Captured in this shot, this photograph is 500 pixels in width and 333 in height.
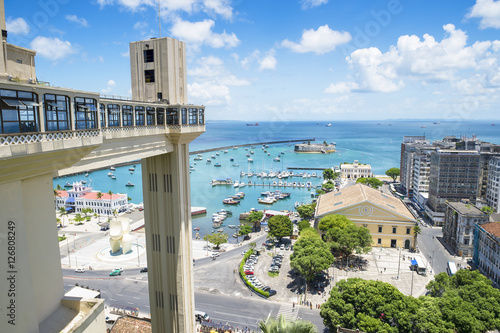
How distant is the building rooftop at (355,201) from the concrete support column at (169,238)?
106 ft

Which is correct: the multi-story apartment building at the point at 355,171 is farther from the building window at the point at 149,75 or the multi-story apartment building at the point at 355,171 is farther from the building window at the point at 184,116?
the building window at the point at 149,75

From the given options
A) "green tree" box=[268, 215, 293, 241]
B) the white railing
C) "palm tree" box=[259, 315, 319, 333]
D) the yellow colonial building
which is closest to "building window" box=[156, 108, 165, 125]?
the white railing

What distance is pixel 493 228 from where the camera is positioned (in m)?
36.8

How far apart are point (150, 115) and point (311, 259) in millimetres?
23492

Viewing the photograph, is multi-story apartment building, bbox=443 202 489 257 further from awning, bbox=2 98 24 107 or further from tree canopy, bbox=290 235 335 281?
awning, bbox=2 98 24 107

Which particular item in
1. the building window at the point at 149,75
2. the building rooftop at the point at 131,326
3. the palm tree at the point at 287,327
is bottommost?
the building rooftop at the point at 131,326

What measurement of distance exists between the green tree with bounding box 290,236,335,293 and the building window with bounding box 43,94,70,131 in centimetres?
2778

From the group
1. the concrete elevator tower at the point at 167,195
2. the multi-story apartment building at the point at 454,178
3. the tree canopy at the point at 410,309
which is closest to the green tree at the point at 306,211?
the multi-story apartment building at the point at 454,178

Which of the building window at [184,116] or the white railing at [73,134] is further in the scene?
the building window at [184,116]

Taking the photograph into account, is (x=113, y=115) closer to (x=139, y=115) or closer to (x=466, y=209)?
(x=139, y=115)

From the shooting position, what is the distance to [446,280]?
27875 mm

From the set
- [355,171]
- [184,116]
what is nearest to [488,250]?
[184,116]

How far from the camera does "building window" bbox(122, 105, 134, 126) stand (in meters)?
12.6

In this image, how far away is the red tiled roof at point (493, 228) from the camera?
35.5 m
